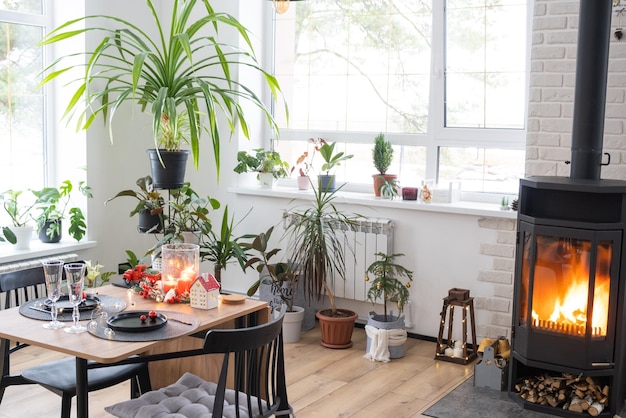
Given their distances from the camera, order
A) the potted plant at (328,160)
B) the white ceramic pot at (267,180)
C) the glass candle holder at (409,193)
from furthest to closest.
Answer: the white ceramic pot at (267,180)
the potted plant at (328,160)
the glass candle holder at (409,193)

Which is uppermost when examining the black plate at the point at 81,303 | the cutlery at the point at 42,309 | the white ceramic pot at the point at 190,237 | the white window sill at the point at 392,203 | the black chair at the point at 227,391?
the white window sill at the point at 392,203

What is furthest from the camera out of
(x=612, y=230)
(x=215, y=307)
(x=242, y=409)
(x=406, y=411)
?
(x=406, y=411)

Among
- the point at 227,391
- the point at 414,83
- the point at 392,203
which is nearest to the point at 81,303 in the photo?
the point at 227,391

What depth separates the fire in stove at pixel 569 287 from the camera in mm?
3869

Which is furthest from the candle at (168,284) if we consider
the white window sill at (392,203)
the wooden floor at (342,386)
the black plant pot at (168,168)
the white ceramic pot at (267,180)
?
the white ceramic pot at (267,180)

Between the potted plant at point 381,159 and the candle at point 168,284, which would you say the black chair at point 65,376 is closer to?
the candle at point 168,284

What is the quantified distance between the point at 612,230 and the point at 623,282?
0.87ft

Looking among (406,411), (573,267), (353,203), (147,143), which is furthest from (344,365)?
(147,143)

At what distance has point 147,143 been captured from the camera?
6012 mm

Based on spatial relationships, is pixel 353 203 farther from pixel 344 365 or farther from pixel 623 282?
pixel 623 282

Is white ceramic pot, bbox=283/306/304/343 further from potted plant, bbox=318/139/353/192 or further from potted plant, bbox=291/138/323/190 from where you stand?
potted plant, bbox=291/138/323/190

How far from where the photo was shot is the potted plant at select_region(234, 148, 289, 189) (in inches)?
226

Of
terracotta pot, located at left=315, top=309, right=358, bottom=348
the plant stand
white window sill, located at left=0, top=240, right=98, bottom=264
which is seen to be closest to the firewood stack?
the plant stand

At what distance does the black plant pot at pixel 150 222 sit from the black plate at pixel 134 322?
Answer: 5.23 ft
